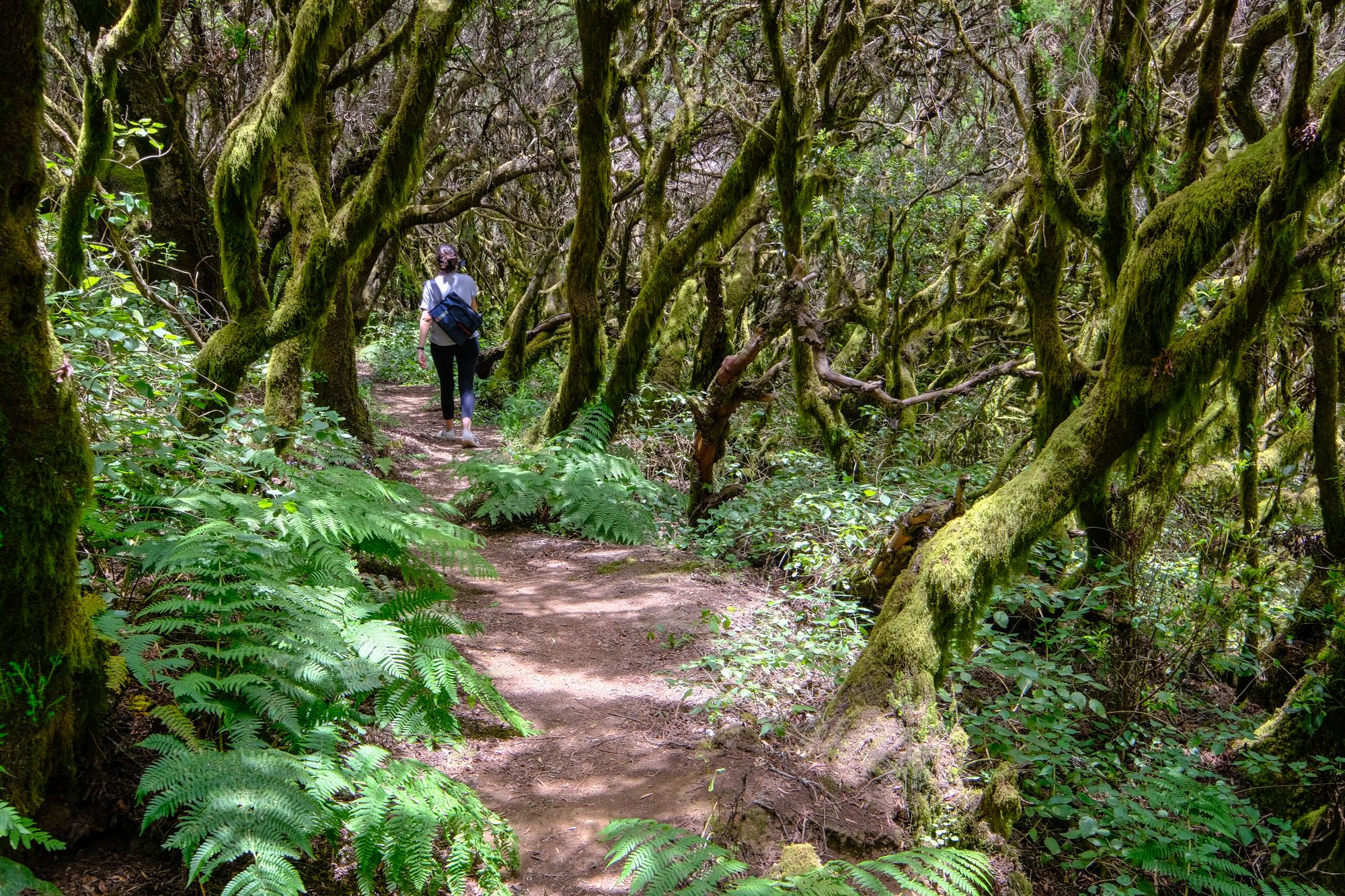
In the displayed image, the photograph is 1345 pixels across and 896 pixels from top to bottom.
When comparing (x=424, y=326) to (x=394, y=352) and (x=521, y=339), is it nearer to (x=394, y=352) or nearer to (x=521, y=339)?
(x=521, y=339)

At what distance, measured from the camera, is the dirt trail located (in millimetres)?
3301

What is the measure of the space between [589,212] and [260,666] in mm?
6802

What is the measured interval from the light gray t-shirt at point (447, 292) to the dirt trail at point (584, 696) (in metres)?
2.74

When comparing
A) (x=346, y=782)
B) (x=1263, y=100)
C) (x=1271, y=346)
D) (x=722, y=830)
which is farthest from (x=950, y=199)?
(x=346, y=782)

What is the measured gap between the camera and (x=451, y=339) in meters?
8.89

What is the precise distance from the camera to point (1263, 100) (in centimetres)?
882

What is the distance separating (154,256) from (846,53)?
7.05 metres

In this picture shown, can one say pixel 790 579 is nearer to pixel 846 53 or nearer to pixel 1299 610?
pixel 1299 610

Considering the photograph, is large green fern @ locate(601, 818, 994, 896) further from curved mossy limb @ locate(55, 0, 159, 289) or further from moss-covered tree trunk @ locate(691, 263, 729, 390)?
moss-covered tree trunk @ locate(691, 263, 729, 390)

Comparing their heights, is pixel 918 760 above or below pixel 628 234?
below

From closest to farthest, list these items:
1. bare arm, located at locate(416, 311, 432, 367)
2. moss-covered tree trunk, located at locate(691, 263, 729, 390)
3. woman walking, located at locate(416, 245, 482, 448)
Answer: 1. woman walking, located at locate(416, 245, 482, 448)
2. bare arm, located at locate(416, 311, 432, 367)
3. moss-covered tree trunk, located at locate(691, 263, 729, 390)

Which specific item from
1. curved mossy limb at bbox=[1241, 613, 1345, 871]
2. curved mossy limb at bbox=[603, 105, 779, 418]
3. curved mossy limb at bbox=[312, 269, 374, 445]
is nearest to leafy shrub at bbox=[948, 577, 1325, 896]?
curved mossy limb at bbox=[1241, 613, 1345, 871]

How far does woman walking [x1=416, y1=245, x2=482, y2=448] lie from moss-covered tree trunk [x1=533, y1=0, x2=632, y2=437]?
984 mm

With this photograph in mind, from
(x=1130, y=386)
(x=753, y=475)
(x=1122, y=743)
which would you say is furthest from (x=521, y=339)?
(x=1122, y=743)
